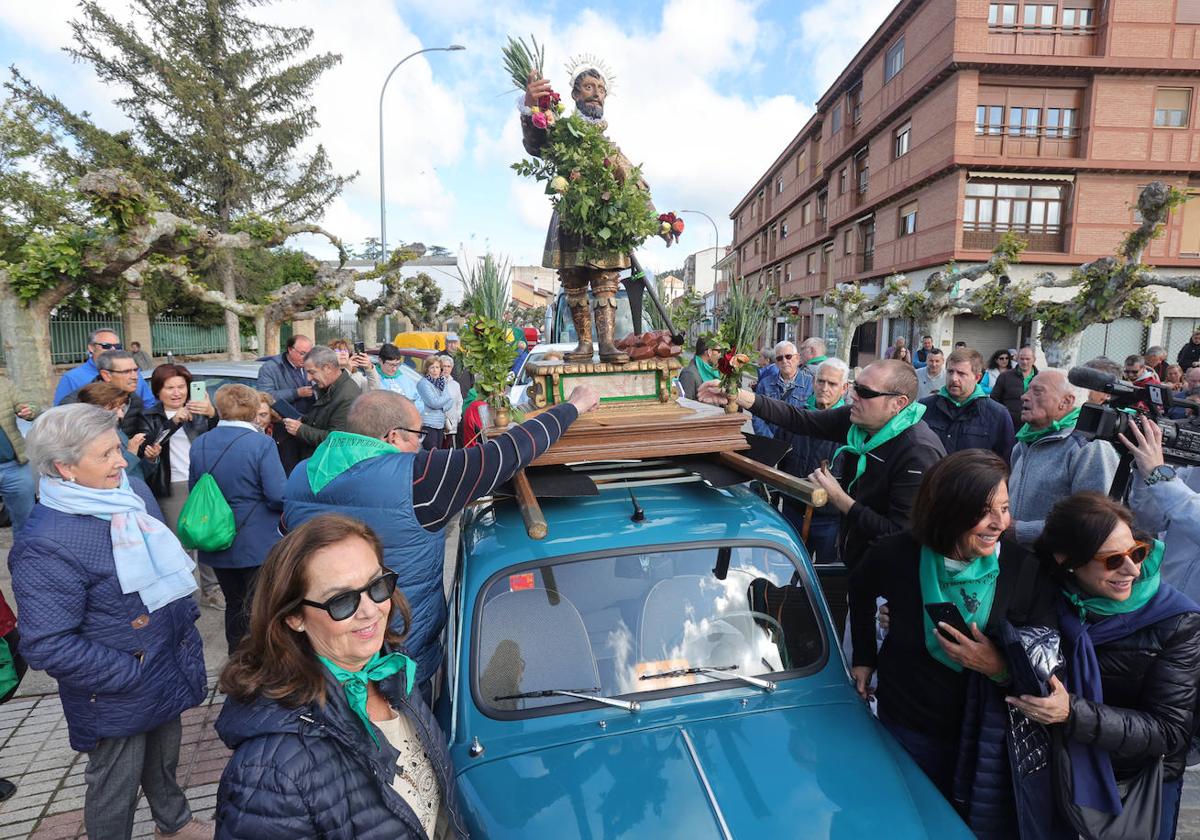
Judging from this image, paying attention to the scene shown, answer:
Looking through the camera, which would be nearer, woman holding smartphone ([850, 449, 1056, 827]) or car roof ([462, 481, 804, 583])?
woman holding smartphone ([850, 449, 1056, 827])

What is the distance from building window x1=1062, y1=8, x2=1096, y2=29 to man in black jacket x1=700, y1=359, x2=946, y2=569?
90.0 ft

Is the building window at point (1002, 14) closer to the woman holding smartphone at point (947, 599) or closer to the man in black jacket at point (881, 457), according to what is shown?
the man in black jacket at point (881, 457)

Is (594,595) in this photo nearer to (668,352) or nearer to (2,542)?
(668,352)

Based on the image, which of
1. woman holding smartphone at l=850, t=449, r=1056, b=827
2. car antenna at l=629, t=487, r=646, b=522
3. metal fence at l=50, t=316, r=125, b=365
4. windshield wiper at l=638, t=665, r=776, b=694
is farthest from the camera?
metal fence at l=50, t=316, r=125, b=365

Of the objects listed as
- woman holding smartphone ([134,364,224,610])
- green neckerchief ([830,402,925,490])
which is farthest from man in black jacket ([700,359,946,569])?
woman holding smartphone ([134,364,224,610])

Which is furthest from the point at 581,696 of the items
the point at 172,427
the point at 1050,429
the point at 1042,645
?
the point at 172,427

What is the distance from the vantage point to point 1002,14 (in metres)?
22.4

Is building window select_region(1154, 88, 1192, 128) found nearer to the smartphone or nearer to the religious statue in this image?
the religious statue

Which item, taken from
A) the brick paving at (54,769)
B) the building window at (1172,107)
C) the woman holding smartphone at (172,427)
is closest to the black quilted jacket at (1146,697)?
the brick paving at (54,769)

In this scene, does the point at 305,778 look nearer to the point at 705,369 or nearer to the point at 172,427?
the point at 172,427

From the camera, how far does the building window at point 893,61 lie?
26372 millimetres

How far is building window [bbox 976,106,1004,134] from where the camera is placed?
2294 cm

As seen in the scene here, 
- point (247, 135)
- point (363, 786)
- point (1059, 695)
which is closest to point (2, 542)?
point (363, 786)

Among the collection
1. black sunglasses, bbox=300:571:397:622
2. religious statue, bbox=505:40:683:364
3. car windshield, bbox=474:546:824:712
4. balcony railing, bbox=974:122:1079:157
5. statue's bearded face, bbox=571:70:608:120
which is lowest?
car windshield, bbox=474:546:824:712
